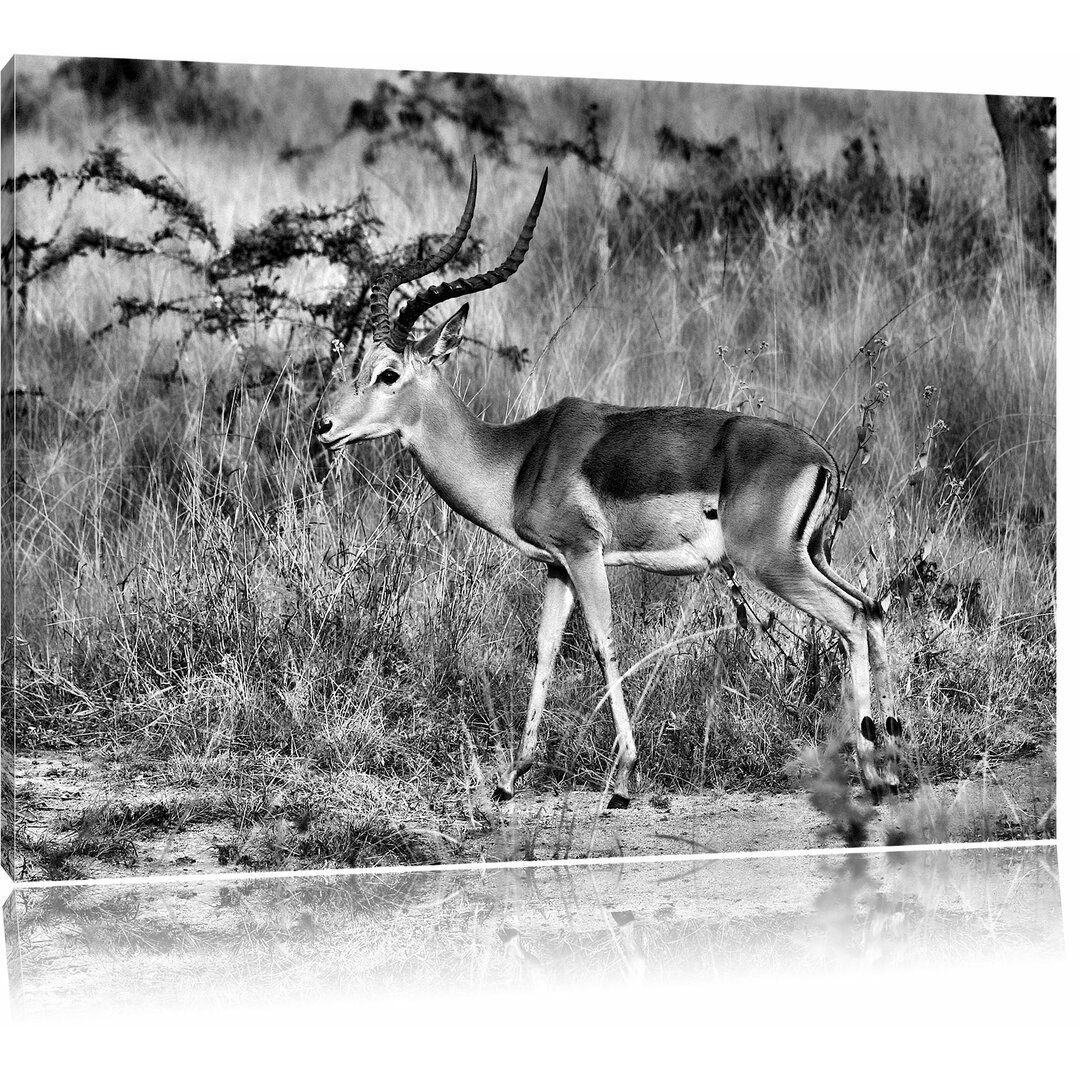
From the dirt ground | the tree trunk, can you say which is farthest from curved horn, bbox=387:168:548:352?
the tree trunk

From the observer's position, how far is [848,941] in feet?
19.1

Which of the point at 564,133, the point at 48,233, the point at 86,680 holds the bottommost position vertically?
the point at 86,680

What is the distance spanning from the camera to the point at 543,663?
7141mm

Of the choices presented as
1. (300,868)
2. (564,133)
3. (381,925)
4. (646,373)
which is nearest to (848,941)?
(381,925)

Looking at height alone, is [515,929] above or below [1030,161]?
below

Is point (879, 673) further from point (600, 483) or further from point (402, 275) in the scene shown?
point (402, 275)

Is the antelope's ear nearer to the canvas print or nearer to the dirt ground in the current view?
the canvas print

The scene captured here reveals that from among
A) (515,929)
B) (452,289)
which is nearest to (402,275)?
(452,289)

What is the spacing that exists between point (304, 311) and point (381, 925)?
251 cm

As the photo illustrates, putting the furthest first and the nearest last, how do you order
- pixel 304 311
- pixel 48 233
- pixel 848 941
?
pixel 304 311 < pixel 48 233 < pixel 848 941

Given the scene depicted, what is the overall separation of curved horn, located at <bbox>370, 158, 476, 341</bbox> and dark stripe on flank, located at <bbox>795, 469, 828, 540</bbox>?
5.18ft

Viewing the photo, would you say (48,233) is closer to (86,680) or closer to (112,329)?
(112,329)

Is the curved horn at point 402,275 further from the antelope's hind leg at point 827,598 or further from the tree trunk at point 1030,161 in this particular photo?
the tree trunk at point 1030,161

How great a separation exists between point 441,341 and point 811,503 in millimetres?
1474
